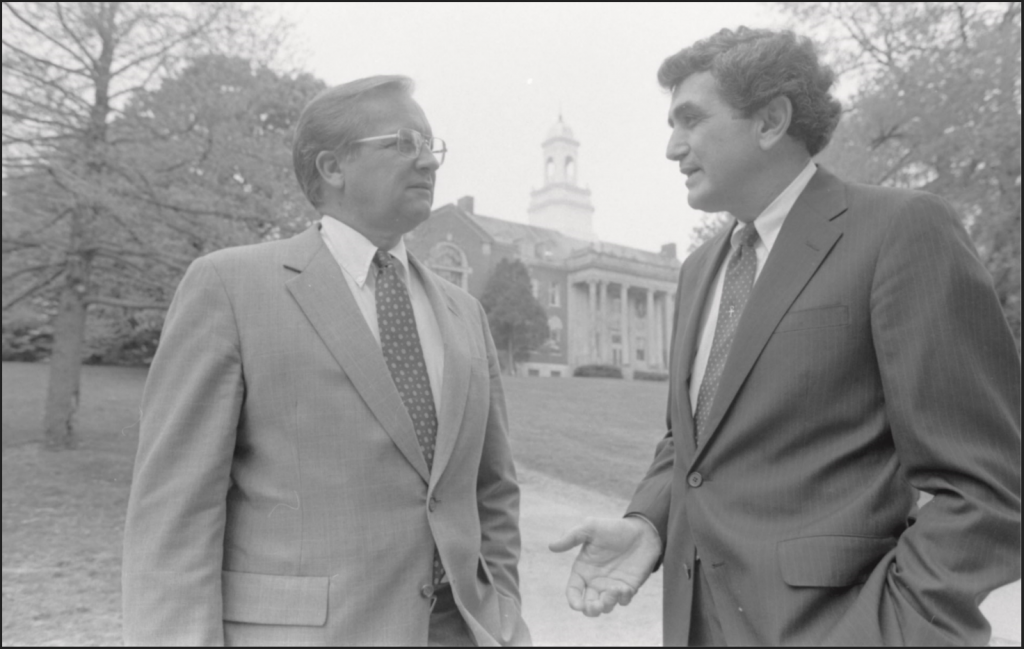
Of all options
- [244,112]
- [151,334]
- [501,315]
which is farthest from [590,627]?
[151,334]

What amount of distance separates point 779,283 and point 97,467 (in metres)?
11.1

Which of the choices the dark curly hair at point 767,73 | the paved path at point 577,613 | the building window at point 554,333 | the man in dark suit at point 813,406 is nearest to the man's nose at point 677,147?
the man in dark suit at point 813,406

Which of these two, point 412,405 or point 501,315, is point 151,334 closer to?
point 501,315

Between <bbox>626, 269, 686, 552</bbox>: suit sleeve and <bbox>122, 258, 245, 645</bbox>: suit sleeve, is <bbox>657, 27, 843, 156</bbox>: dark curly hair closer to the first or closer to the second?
<bbox>626, 269, 686, 552</bbox>: suit sleeve

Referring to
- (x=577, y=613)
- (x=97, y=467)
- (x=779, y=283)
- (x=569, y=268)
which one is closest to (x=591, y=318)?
(x=569, y=268)

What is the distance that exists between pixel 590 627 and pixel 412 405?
167 inches

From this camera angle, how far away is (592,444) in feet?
51.2

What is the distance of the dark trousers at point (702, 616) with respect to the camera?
1.90 meters

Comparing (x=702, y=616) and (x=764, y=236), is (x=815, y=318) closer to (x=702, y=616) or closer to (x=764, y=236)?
(x=764, y=236)

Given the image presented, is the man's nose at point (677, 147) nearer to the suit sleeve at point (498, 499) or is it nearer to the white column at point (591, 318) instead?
the suit sleeve at point (498, 499)

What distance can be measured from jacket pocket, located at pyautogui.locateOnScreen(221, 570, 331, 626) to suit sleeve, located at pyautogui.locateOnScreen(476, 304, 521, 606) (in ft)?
2.15

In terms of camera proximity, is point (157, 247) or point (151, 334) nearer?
point (157, 247)

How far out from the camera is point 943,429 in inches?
62.4

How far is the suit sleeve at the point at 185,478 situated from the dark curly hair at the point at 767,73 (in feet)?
4.63
